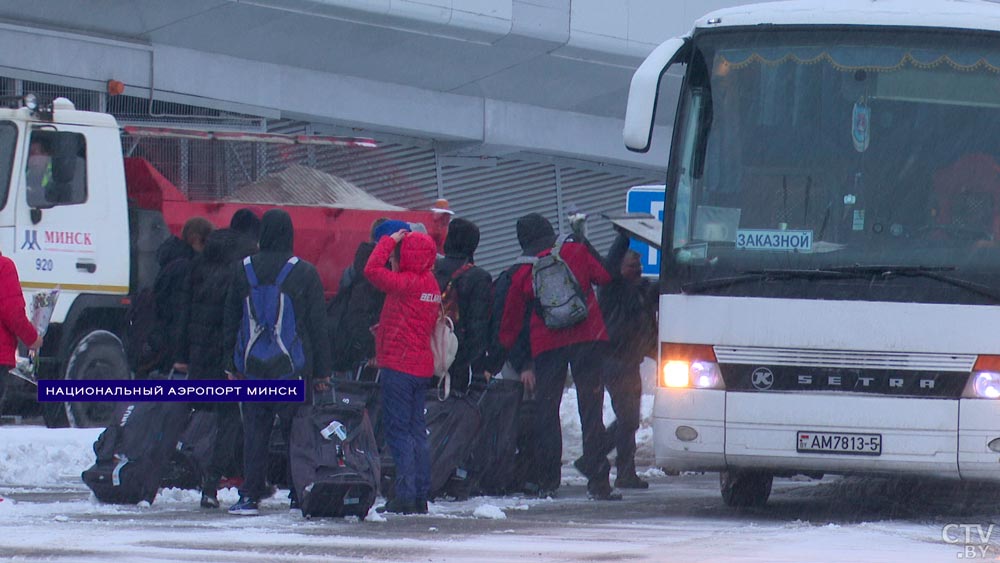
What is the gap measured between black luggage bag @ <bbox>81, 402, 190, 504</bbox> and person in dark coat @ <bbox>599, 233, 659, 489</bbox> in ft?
10.1

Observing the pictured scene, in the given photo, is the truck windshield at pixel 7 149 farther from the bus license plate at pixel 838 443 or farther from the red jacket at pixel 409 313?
the bus license plate at pixel 838 443

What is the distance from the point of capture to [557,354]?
11.3 metres

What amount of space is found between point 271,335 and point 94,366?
18.4ft

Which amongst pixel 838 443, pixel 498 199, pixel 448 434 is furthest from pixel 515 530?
pixel 498 199

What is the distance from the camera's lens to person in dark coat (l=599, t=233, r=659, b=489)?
39.5ft

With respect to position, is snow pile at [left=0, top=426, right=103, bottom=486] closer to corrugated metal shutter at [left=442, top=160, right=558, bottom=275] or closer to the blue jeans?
the blue jeans

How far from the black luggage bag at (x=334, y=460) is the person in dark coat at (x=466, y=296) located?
44.3 inches

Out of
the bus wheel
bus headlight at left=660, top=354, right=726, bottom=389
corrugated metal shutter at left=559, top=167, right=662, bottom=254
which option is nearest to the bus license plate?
bus headlight at left=660, top=354, right=726, bottom=389

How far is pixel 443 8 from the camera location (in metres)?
21.6

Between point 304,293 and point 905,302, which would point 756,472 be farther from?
point 304,293

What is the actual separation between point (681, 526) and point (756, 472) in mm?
866

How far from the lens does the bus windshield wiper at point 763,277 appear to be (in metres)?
9.74

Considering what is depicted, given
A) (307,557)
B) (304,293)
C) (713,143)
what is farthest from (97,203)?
(307,557)

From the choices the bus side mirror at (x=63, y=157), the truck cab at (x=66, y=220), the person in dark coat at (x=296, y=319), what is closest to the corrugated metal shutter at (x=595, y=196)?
the truck cab at (x=66, y=220)
